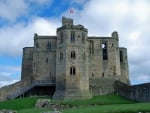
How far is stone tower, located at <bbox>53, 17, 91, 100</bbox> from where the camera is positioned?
59656mm

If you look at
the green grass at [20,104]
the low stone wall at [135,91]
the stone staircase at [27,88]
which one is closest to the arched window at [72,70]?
the stone staircase at [27,88]

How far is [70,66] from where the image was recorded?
60594mm

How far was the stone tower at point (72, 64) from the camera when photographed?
59656mm

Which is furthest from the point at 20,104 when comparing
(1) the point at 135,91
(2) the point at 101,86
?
(1) the point at 135,91

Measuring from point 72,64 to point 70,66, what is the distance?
0.52 meters

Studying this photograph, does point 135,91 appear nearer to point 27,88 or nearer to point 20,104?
point 20,104

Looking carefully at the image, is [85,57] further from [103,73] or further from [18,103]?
[18,103]

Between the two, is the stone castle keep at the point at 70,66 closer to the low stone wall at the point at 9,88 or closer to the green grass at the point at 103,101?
the low stone wall at the point at 9,88

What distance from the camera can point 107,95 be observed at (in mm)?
62750

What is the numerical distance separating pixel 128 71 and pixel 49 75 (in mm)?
19094

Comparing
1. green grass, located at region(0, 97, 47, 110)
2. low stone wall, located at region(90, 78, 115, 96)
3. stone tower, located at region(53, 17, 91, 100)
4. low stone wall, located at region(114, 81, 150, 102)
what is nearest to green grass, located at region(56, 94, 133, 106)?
low stone wall, located at region(114, 81, 150, 102)

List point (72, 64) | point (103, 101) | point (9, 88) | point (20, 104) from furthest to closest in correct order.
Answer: point (9, 88) → point (72, 64) → point (20, 104) → point (103, 101)

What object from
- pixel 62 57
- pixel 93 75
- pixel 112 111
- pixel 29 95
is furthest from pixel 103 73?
pixel 112 111

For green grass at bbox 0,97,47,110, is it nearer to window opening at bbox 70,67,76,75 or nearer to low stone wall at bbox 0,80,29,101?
window opening at bbox 70,67,76,75
